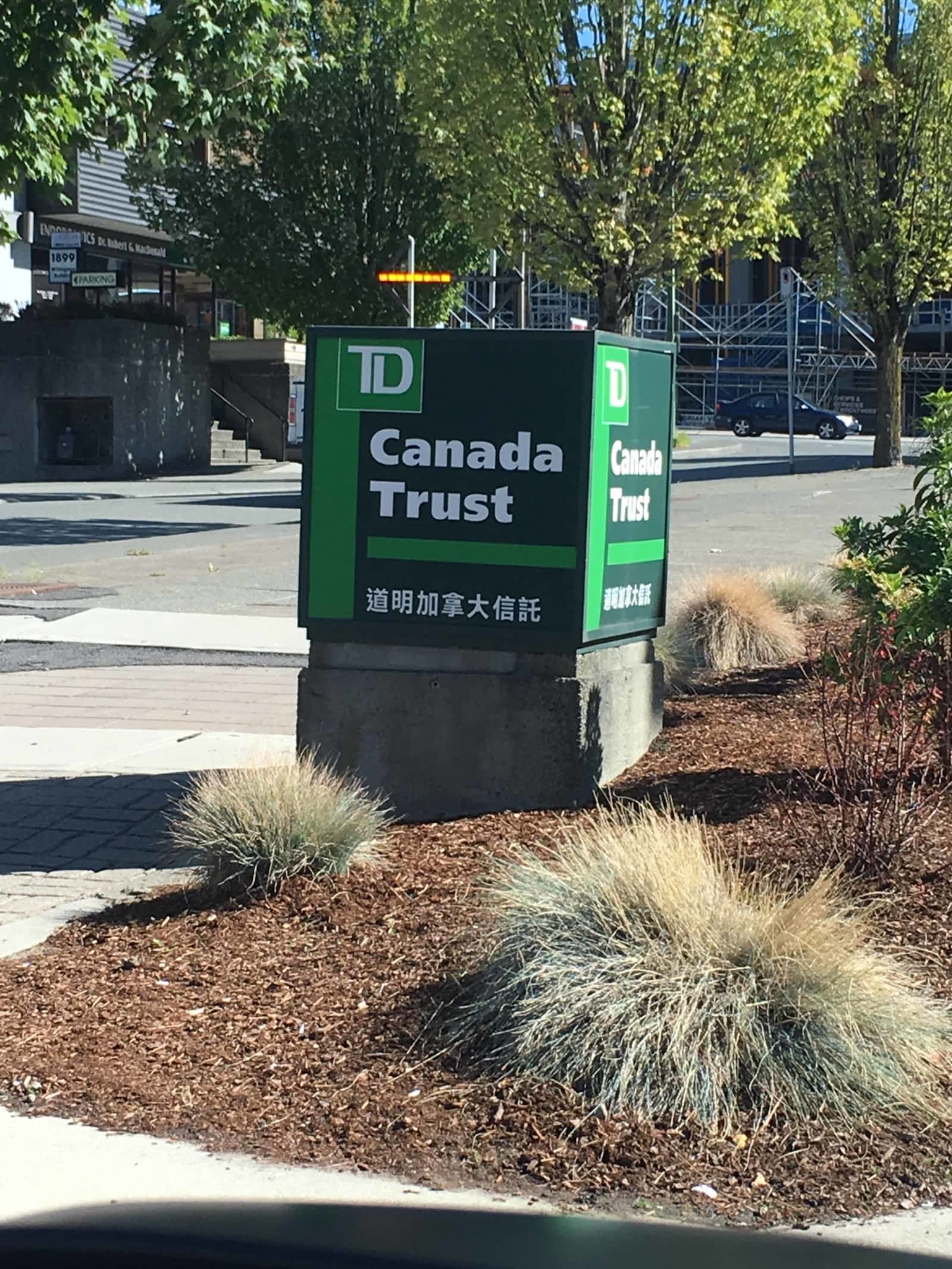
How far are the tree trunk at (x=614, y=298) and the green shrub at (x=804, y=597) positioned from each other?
35.9ft

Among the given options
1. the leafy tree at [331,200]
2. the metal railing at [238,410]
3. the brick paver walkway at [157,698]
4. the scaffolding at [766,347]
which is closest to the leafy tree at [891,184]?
the leafy tree at [331,200]

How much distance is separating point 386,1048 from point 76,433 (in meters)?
33.2

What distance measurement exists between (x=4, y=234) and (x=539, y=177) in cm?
1102

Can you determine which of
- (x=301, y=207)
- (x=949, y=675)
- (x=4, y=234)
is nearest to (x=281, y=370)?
(x=301, y=207)

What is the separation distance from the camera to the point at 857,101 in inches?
1236

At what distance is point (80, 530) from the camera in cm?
2239

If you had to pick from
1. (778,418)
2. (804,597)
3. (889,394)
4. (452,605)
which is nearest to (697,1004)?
(452,605)

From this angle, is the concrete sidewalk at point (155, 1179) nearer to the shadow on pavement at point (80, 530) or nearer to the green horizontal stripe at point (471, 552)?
the green horizontal stripe at point (471, 552)

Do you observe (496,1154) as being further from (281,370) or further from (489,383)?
(281,370)

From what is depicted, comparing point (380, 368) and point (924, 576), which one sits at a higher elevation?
point (380, 368)

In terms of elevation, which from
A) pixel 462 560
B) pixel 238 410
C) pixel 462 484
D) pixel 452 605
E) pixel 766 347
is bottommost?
pixel 452 605

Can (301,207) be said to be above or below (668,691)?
above

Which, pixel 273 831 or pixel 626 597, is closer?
pixel 273 831

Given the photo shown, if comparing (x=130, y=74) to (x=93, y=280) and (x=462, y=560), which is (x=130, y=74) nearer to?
(x=462, y=560)
